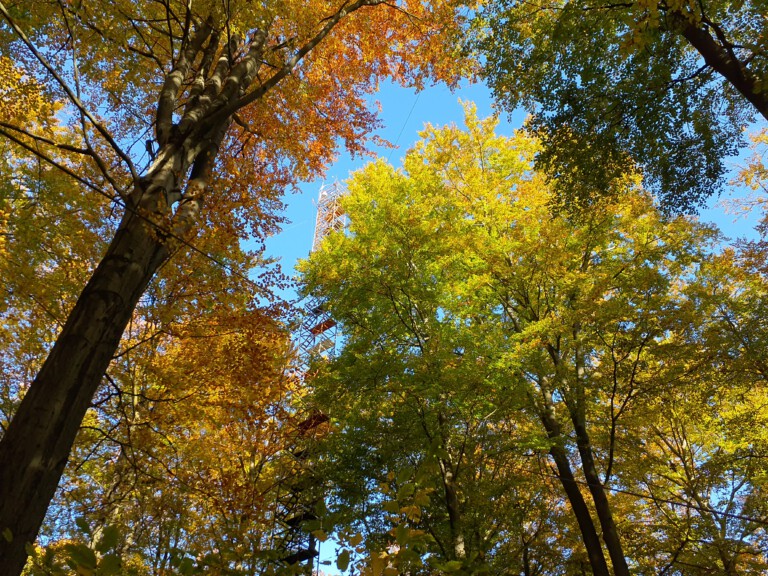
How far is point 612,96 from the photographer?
220 inches

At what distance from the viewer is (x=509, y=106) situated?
21.9 feet

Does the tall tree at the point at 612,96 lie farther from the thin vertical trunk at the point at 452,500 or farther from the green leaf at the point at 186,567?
→ the green leaf at the point at 186,567

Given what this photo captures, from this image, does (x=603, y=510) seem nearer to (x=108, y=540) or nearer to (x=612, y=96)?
(x=612, y=96)

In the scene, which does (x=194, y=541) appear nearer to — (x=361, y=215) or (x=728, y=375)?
(x=361, y=215)

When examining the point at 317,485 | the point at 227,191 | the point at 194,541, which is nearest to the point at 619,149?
the point at 227,191

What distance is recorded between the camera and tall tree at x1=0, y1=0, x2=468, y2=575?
2.42 meters

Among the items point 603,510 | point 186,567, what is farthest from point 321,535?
point 603,510

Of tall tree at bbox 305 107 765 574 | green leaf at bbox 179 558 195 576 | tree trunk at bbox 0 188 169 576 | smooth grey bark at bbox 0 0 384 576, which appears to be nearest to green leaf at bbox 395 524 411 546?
green leaf at bbox 179 558 195 576

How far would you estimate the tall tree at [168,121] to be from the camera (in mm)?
2418

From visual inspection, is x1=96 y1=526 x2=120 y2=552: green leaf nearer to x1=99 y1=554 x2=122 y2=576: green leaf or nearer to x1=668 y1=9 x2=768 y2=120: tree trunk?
x1=99 y1=554 x2=122 y2=576: green leaf

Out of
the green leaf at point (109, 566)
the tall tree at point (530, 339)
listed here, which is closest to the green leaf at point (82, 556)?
the green leaf at point (109, 566)

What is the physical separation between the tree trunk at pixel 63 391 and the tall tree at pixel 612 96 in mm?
4969

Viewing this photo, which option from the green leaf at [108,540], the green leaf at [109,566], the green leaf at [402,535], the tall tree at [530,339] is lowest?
the green leaf at [109,566]

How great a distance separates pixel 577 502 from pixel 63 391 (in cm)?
823
